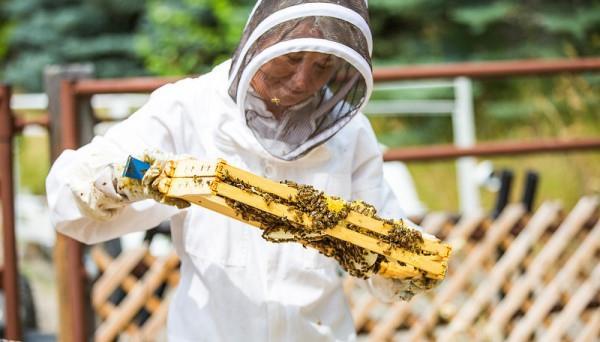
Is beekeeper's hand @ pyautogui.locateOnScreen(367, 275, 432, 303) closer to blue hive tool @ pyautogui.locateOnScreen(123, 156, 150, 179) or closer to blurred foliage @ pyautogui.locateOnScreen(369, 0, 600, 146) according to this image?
blue hive tool @ pyautogui.locateOnScreen(123, 156, 150, 179)

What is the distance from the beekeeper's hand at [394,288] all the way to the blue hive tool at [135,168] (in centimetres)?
75

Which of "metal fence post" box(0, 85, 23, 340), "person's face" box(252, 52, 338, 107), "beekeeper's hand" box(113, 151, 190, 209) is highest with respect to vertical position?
"person's face" box(252, 52, 338, 107)

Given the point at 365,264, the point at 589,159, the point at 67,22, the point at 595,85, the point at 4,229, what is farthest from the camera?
the point at 67,22

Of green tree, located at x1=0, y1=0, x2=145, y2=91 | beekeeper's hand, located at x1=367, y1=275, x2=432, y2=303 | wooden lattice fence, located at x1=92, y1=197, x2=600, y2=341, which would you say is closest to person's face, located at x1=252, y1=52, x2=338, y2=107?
beekeeper's hand, located at x1=367, y1=275, x2=432, y2=303

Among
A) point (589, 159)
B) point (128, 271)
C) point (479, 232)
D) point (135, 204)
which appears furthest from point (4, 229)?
point (589, 159)

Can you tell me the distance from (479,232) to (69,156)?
350 centimetres

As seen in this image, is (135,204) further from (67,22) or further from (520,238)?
(67,22)

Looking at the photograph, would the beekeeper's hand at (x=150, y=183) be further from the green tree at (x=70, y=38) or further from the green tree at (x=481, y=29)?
the green tree at (x=70, y=38)

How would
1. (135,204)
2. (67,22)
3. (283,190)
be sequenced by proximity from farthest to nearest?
(67,22) → (135,204) → (283,190)

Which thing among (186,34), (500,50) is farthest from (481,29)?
(186,34)

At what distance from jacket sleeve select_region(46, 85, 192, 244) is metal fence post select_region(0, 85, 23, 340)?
1673 millimetres

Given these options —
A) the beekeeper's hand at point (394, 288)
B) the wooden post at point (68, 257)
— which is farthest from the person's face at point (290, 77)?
the wooden post at point (68, 257)

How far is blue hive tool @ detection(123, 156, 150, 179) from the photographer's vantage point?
7.84 ft

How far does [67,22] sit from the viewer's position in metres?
14.3
